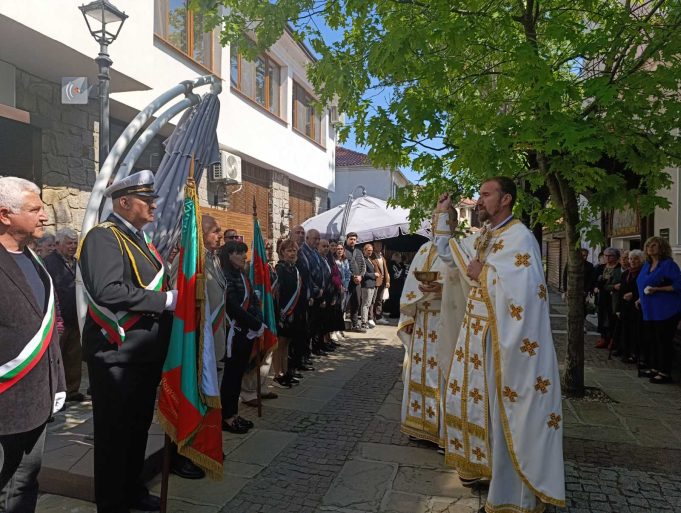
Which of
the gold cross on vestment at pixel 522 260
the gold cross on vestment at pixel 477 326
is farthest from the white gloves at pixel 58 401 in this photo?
the gold cross on vestment at pixel 522 260

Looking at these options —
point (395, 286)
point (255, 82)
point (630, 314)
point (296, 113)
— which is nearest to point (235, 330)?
point (630, 314)

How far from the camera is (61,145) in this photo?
7348 mm

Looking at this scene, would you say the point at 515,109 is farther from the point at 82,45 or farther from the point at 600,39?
the point at 82,45

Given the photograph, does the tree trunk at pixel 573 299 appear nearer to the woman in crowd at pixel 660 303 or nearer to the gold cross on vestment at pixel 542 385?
Answer: the woman in crowd at pixel 660 303

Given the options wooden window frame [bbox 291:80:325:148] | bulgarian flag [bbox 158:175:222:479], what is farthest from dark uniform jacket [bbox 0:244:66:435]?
wooden window frame [bbox 291:80:325:148]

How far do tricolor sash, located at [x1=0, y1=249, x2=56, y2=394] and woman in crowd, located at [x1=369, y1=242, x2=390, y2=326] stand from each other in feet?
29.3

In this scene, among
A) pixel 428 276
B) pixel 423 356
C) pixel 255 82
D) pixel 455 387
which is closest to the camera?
pixel 455 387

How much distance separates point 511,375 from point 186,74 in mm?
8954

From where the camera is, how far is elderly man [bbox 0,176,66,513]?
2297 millimetres

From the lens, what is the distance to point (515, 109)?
4578 millimetres

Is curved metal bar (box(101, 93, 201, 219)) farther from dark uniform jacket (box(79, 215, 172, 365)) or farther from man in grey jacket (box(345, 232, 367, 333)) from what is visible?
man in grey jacket (box(345, 232, 367, 333))

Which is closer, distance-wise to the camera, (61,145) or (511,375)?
(511,375)

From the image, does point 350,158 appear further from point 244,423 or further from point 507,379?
point 507,379

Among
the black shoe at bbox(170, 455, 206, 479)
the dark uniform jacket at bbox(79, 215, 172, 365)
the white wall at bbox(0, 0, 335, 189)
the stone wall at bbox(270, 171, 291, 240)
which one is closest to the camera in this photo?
the dark uniform jacket at bbox(79, 215, 172, 365)
